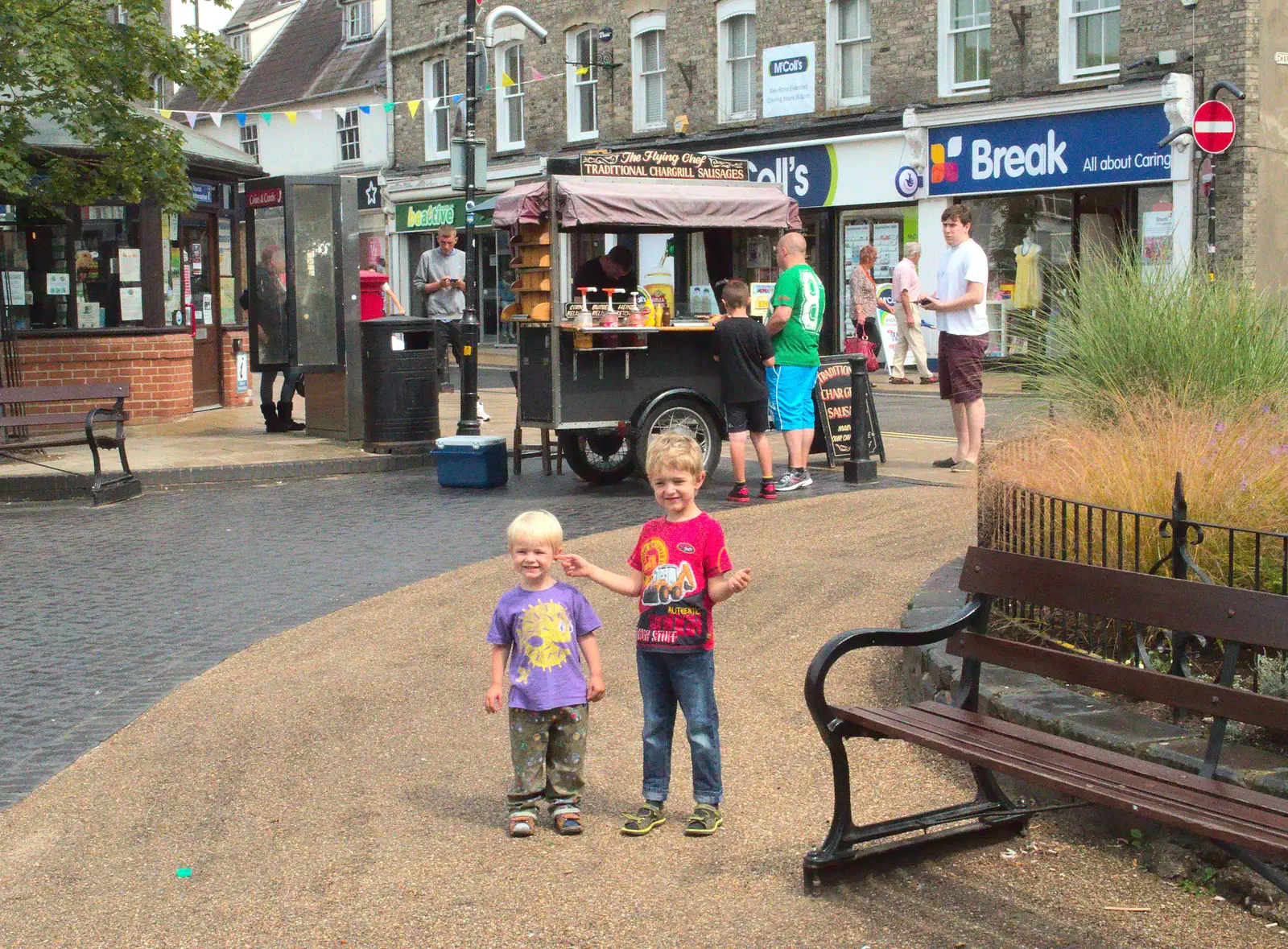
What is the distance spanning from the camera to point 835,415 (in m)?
13.6

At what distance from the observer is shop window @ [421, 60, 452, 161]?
123 feet

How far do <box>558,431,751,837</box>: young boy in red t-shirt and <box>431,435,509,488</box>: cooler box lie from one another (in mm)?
7926

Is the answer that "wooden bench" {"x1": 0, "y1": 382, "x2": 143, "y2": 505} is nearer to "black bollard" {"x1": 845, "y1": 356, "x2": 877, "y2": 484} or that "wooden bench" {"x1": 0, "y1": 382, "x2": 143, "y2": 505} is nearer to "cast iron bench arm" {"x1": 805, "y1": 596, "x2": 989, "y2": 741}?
"black bollard" {"x1": 845, "y1": 356, "x2": 877, "y2": 484}

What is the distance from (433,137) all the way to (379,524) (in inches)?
1121

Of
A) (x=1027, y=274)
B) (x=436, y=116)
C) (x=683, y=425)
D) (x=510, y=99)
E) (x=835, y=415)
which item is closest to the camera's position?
Answer: (x=683, y=425)

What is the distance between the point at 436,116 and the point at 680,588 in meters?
34.7

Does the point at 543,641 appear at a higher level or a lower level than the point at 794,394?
lower

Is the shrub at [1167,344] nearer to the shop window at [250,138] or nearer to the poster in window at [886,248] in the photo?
the poster in window at [886,248]

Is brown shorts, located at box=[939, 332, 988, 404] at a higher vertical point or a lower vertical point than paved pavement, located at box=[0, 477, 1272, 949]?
higher

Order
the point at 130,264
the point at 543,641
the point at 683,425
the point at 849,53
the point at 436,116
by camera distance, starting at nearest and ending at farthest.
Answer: the point at 543,641 → the point at 683,425 → the point at 130,264 → the point at 849,53 → the point at 436,116

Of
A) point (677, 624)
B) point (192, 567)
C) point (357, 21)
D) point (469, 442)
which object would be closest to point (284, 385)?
point (469, 442)

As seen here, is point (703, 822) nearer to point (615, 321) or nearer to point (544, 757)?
point (544, 757)

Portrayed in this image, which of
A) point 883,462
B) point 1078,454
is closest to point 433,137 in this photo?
point 883,462

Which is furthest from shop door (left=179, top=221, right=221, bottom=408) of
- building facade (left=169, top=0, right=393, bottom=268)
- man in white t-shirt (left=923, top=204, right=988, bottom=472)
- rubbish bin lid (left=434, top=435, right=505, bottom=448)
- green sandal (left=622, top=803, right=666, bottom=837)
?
building facade (left=169, top=0, right=393, bottom=268)
